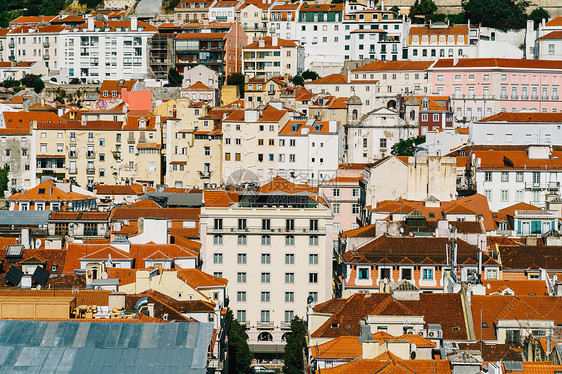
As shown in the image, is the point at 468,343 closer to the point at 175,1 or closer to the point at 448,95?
the point at 448,95

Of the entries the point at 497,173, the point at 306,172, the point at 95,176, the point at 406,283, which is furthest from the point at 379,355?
the point at 95,176

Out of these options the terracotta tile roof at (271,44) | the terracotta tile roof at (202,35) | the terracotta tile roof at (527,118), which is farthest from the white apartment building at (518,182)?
the terracotta tile roof at (202,35)

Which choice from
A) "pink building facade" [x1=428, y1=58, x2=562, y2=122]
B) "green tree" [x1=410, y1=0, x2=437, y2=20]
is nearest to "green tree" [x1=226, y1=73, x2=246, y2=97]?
"pink building facade" [x1=428, y1=58, x2=562, y2=122]

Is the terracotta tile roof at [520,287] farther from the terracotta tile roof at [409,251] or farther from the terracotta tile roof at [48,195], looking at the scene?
the terracotta tile roof at [48,195]

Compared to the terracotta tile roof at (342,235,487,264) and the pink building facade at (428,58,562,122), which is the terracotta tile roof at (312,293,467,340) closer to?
the terracotta tile roof at (342,235,487,264)

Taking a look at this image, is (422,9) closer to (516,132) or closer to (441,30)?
(441,30)
